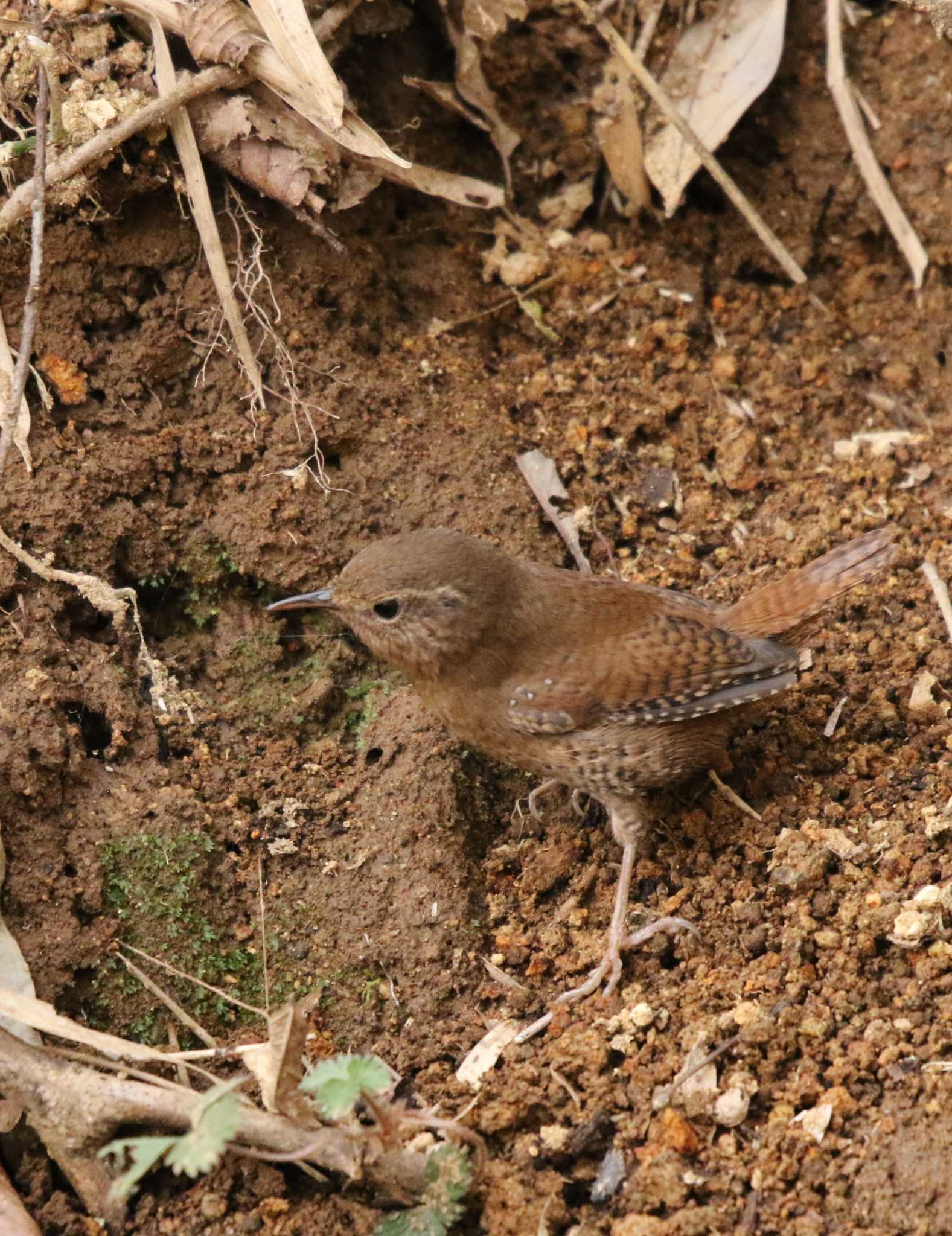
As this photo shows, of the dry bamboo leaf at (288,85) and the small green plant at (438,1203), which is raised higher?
the dry bamboo leaf at (288,85)

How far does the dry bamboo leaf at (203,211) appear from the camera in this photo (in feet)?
13.4

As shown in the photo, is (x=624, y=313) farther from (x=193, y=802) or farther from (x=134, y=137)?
(x=193, y=802)

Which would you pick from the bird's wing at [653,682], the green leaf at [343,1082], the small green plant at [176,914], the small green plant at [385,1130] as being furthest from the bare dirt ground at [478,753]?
the green leaf at [343,1082]

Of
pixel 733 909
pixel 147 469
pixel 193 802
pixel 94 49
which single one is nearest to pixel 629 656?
pixel 733 909

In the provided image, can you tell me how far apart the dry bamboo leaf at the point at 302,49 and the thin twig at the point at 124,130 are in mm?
181

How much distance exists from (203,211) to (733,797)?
95.7 inches

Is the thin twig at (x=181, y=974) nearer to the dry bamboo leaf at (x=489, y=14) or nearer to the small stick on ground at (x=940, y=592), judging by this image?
the small stick on ground at (x=940, y=592)

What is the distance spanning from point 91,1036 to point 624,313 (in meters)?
3.14

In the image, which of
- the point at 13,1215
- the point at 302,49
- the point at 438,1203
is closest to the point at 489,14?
the point at 302,49

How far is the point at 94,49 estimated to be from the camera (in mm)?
4113

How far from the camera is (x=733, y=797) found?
3.89 m

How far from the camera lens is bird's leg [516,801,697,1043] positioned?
11.4 feet

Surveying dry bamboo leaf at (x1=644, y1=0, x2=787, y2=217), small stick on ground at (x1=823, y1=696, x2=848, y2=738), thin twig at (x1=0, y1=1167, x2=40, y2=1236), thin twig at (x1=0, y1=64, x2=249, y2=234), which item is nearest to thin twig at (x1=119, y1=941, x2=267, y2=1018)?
thin twig at (x1=0, y1=1167, x2=40, y2=1236)

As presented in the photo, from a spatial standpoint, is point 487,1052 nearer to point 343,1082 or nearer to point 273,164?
point 343,1082
